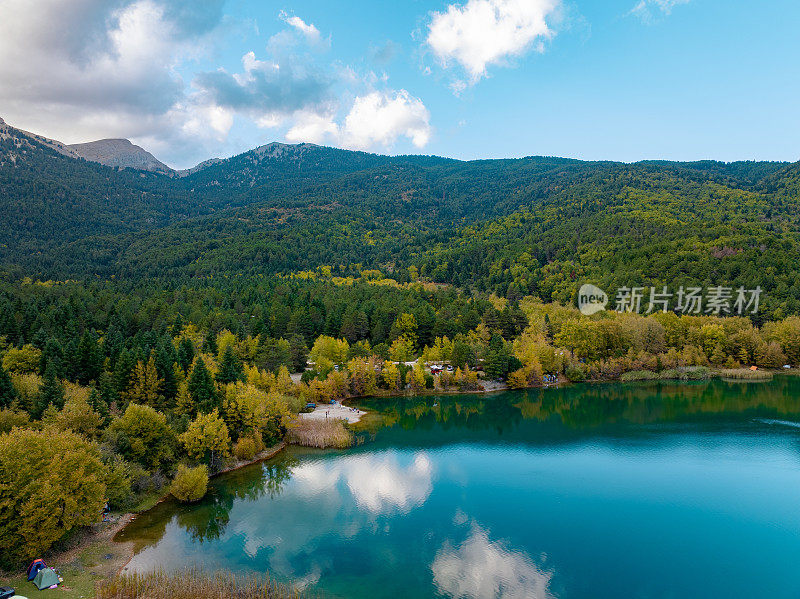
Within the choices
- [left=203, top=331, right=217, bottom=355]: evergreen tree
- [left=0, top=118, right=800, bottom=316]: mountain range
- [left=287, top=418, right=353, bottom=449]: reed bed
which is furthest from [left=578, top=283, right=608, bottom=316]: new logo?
[left=203, top=331, right=217, bottom=355]: evergreen tree

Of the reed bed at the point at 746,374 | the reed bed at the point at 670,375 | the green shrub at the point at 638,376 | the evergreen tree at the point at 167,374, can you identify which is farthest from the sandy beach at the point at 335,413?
the reed bed at the point at 746,374

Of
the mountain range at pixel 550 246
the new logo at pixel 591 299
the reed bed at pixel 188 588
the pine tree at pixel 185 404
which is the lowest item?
the reed bed at pixel 188 588

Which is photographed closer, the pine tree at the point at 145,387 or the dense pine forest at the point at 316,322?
the dense pine forest at the point at 316,322

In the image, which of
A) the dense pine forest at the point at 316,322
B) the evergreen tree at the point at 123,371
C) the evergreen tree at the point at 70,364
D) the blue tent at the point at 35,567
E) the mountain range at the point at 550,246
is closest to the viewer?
the blue tent at the point at 35,567

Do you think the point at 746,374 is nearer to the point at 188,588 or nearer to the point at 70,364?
the point at 188,588

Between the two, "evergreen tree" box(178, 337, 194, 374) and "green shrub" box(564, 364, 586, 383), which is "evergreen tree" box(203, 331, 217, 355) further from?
"green shrub" box(564, 364, 586, 383)

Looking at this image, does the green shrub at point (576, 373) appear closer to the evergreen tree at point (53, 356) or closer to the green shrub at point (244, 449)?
the green shrub at point (244, 449)

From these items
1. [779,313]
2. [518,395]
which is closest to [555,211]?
[779,313]
